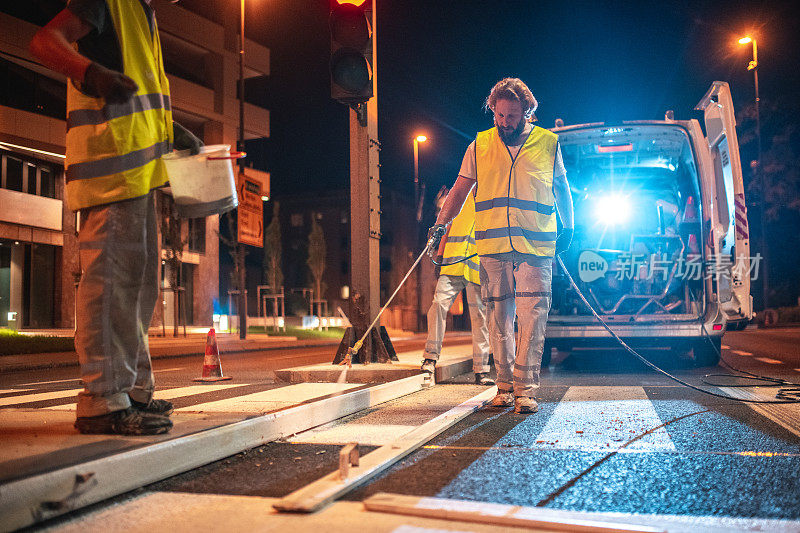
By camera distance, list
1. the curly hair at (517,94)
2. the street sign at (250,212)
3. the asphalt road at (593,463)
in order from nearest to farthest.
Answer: the asphalt road at (593,463), the curly hair at (517,94), the street sign at (250,212)

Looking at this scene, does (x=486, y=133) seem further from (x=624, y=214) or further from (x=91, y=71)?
(x=624, y=214)

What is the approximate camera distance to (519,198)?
5.40 meters

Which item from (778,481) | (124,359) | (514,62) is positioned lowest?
(778,481)

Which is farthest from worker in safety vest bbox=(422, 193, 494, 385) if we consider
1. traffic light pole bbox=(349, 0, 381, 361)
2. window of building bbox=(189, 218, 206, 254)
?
window of building bbox=(189, 218, 206, 254)

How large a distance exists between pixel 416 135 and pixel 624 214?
2492 centimetres

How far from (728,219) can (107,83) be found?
7.63m

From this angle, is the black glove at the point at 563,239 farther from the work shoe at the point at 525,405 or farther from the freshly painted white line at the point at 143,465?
the freshly painted white line at the point at 143,465

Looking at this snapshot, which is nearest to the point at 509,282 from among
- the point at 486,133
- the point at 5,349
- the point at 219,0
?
the point at 486,133

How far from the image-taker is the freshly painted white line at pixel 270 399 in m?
4.56

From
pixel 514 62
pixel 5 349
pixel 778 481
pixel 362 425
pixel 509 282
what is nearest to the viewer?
pixel 778 481

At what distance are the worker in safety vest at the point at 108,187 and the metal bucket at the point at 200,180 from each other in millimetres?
86

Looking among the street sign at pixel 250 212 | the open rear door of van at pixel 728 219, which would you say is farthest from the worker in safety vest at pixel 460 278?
the street sign at pixel 250 212

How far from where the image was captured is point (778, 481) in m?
3.05

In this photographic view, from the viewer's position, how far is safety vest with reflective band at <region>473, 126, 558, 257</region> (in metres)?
5.33
